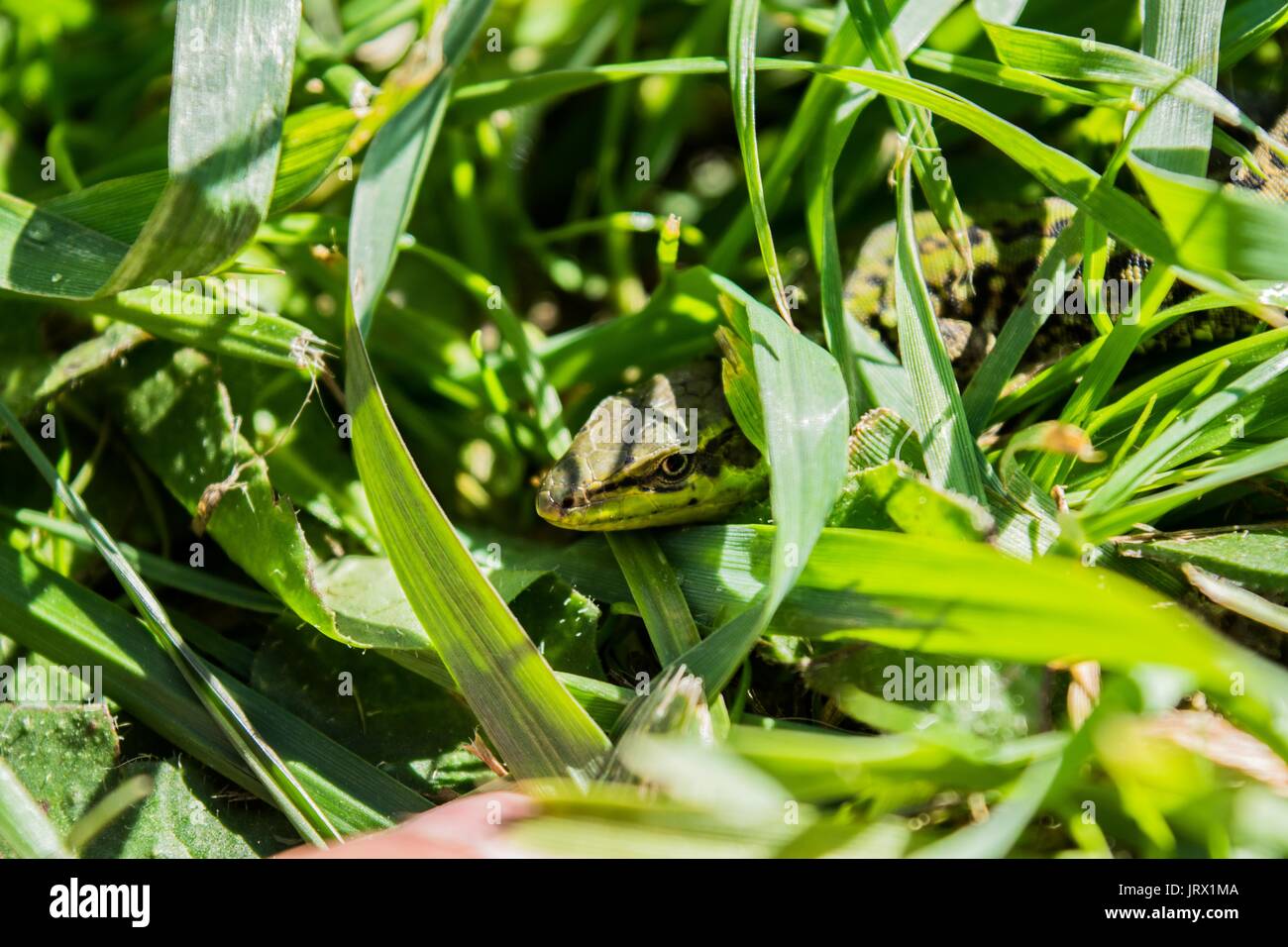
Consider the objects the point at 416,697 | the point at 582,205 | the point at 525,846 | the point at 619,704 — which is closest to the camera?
the point at 525,846

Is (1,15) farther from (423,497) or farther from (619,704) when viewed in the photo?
(619,704)

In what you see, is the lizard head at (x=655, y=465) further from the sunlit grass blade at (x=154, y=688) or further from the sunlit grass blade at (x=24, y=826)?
the sunlit grass blade at (x=24, y=826)

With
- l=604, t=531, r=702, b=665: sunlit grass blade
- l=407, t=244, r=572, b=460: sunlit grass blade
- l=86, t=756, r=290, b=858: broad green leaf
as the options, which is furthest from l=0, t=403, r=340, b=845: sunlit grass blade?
l=407, t=244, r=572, b=460: sunlit grass blade

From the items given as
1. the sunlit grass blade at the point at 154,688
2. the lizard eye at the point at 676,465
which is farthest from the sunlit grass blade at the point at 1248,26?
the sunlit grass blade at the point at 154,688

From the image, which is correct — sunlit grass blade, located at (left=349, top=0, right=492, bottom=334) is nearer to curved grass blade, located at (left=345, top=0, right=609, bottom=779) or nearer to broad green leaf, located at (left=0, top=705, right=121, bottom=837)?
curved grass blade, located at (left=345, top=0, right=609, bottom=779)
